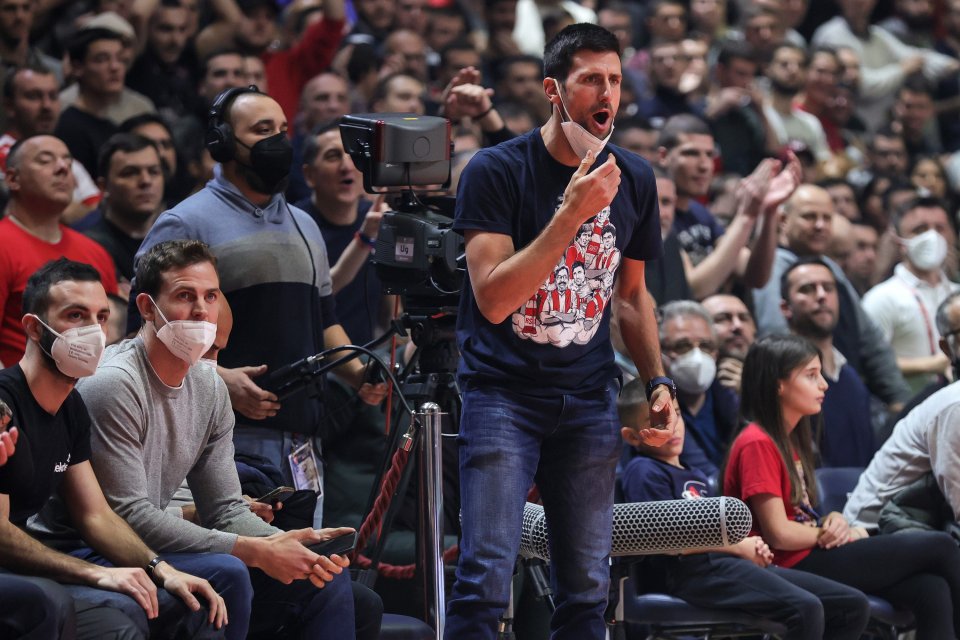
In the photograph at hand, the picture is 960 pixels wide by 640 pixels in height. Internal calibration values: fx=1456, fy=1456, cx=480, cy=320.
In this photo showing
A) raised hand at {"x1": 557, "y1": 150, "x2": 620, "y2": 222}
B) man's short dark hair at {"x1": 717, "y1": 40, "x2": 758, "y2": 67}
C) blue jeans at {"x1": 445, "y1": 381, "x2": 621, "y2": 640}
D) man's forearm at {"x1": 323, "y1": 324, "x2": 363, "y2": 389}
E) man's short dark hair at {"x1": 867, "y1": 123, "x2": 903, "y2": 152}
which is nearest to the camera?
raised hand at {"x1": 557, "y1": 150, "x2": 620, "y2": 222}

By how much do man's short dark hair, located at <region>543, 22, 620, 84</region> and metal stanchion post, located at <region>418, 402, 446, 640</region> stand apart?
0.98m

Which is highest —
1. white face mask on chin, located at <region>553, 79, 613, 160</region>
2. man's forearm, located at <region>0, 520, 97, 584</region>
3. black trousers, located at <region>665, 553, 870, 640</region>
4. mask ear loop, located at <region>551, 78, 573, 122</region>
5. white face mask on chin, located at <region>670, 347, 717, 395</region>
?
mask ear loop, located at <region>551, 78, 573, 122</region>

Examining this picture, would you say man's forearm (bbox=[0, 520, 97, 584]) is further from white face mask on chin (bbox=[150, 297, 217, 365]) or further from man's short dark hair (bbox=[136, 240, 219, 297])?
man's short dark hair (bbox=[136, 240, 219, 297])

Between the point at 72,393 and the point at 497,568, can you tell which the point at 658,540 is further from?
the point at 72,393

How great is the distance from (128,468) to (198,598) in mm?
393

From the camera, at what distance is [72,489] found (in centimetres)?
350

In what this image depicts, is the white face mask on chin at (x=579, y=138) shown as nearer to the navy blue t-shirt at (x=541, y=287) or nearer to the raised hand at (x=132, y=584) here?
the navy blue t-shirt at (x=541, y=287)

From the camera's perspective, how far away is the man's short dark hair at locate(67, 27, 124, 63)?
266 inches

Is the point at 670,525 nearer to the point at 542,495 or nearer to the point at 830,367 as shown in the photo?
the point at 542,495

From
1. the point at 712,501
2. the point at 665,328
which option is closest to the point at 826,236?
the point at 665,328

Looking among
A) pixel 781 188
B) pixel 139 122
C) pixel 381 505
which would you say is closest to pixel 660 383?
pixel 381 505

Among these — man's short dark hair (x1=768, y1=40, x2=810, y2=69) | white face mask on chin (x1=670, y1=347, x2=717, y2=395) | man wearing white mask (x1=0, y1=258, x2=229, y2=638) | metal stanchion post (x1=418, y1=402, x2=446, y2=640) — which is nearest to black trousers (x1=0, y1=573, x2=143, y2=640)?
man wearing white mask (x1=0, y1=258, x2=229, y2=638)

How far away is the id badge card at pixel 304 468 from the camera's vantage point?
4324 mm

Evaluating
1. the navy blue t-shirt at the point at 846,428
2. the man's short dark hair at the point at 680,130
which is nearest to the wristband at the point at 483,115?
the navy blue t-shirt at the point at 846,428
